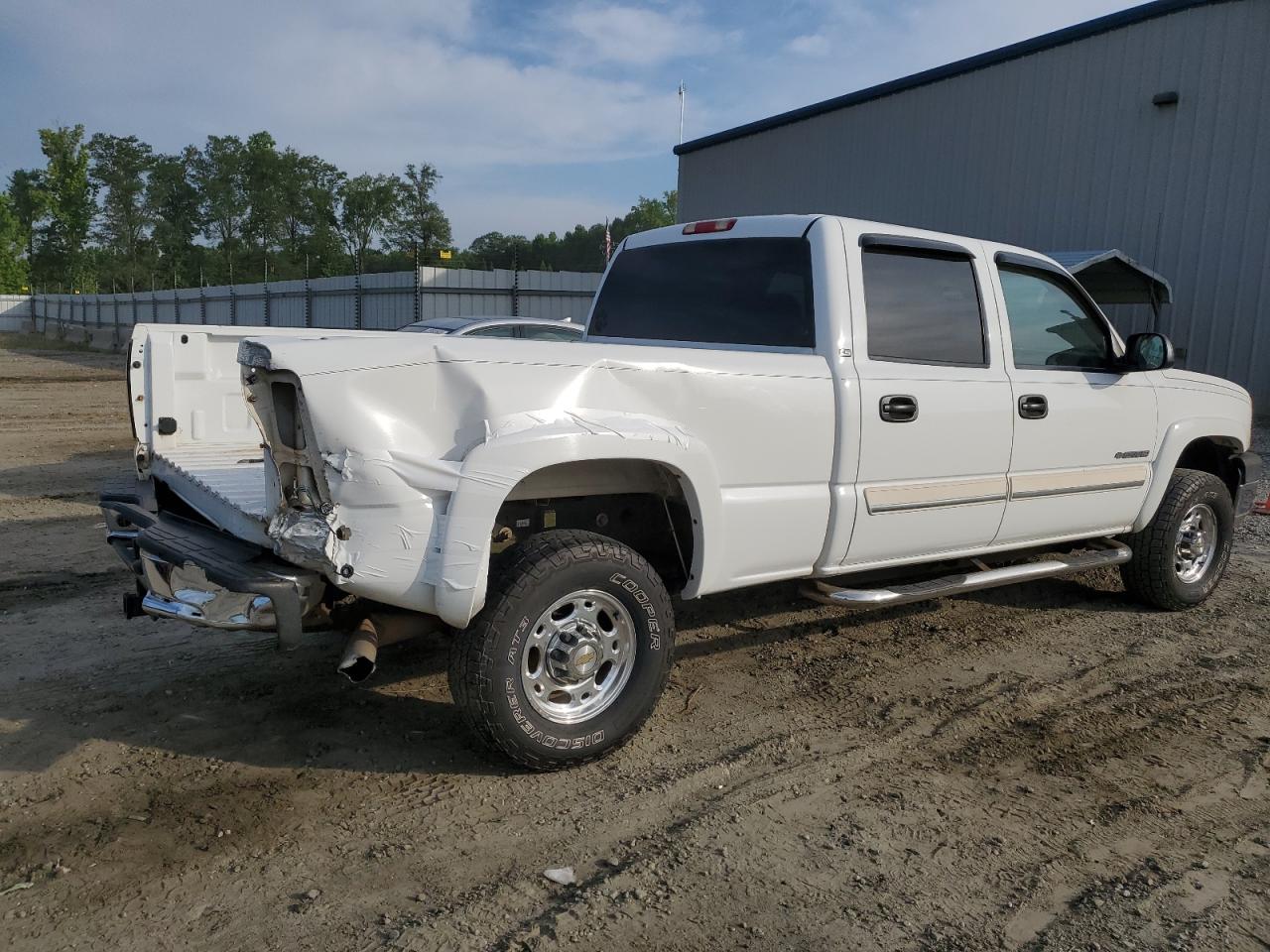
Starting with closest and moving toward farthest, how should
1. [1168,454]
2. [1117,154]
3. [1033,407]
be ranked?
[1033,407], [1168,454], [1117,154]

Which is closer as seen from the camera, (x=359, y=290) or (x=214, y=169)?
(x=359, y=290)

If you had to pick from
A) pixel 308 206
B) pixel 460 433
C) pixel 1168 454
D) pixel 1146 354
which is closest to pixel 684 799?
pixel 460 433

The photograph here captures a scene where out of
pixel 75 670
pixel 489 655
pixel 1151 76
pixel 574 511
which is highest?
pixel 1151 76

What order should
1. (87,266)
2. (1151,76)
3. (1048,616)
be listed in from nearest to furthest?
(1048,616) → (1151,76) → (87,266)

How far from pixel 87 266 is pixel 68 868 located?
7040 cm

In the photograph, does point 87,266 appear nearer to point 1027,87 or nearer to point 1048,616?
point 1027,87

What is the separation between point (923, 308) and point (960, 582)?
4.31 ft

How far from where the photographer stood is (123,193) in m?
63.7

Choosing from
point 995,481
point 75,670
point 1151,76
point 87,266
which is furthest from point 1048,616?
point 87,266

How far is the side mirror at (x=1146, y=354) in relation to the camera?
517 cm

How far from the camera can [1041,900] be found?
115 inches

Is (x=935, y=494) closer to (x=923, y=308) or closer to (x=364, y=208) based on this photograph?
(x=923, y=308)

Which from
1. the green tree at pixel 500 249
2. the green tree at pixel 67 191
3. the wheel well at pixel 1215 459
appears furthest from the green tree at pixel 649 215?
the wheel well at pixel 1215 459

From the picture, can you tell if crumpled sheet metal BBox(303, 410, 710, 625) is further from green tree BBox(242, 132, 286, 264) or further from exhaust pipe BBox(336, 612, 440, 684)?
green tree BBox(242, 132, 286, 264)
